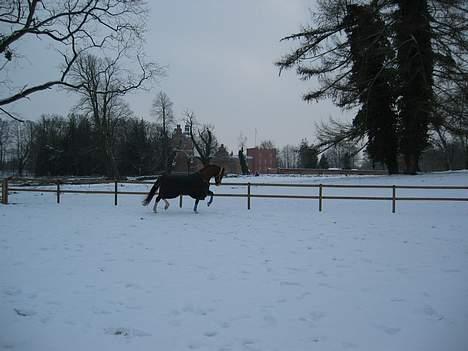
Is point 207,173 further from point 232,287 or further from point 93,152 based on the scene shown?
point 93,152

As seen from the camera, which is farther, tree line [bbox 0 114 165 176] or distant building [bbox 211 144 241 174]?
distant building [bbox 211 144 241 174]

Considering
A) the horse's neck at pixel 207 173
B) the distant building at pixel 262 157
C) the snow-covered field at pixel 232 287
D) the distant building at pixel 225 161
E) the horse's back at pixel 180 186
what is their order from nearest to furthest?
the snow-covered field at pixel 232 287
the horse's back at pixel 180 186
the horse's neck at pixel 207 173
the distant building at pixel 225 161
the distant building at pixel 262 157

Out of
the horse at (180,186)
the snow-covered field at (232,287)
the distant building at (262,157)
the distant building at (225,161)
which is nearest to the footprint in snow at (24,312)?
the snow-covered field at (232,287)

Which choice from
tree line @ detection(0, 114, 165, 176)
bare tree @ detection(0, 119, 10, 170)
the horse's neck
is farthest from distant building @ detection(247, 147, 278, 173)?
the horse's neck

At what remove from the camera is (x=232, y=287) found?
5285 millimetres

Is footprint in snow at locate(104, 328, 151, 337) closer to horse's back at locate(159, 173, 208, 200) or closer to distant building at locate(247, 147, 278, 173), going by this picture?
horse's back at locate(159, 173, 208, 200)

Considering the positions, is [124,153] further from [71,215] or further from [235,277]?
[235,277]

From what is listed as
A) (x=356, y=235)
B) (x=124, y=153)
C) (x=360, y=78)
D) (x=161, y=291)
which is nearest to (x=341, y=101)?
(x=360, y=78)

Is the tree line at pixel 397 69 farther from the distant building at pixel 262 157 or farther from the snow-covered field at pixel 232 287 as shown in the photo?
the distant building at pixel 262 157

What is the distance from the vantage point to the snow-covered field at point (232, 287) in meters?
3.86

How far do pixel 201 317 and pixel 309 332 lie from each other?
116 centimetres

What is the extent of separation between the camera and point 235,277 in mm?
5719

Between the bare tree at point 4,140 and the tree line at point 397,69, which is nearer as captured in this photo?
the tree line at point 397,69

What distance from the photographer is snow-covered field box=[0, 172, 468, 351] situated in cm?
386
